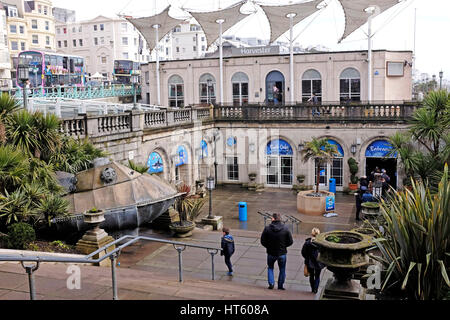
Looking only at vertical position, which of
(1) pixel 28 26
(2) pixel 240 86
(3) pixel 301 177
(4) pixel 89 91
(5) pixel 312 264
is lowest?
(3) pixel 301 177

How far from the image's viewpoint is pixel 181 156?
975 inches

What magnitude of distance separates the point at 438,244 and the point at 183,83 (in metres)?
33.6

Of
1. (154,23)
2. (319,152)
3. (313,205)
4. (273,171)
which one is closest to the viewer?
(319,152)

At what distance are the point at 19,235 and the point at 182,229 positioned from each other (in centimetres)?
557

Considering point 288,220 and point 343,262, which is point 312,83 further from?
point 343,262

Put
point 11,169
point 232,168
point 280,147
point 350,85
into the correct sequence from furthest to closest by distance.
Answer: point 350,85
point 232,168
point 280,147
point 11,169

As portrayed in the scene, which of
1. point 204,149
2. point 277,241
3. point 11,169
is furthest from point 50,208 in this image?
point 204,149

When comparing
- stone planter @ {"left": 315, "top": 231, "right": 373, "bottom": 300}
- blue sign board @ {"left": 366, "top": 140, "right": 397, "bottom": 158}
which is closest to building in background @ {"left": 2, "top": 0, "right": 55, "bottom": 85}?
blue sign board @ {"left": 366, "top": 140, "right": 397, "bottom": 158}

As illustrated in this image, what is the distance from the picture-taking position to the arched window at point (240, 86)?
36.5 meters

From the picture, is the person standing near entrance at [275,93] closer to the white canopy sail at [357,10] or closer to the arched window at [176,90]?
the arched window at [176,90]

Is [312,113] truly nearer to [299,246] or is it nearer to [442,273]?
[299,246]

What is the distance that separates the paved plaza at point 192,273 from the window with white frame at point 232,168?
636 cm

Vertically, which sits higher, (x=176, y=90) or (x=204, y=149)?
(x=176, y=90)

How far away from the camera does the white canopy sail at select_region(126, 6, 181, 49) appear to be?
137 feet
